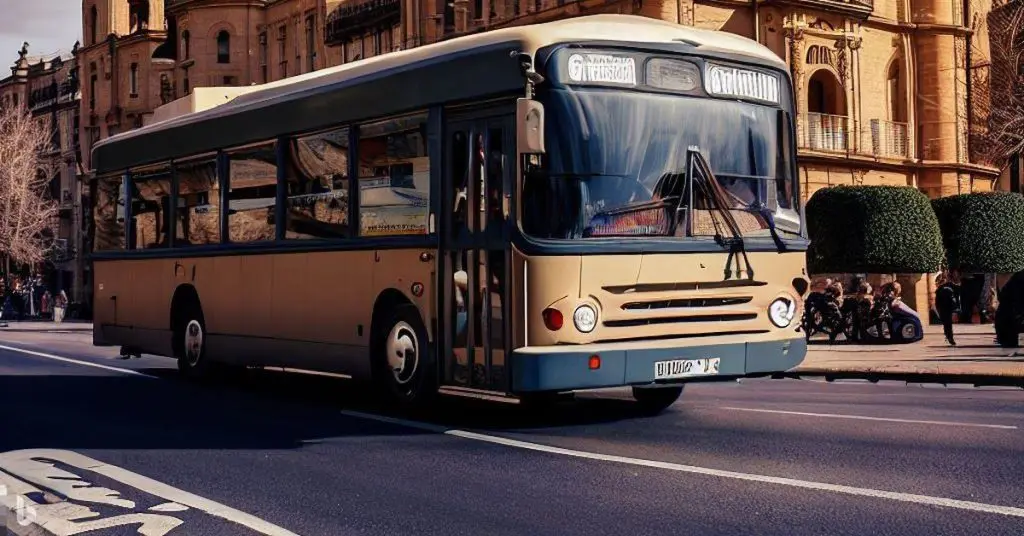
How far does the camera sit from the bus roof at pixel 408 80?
11094 mm

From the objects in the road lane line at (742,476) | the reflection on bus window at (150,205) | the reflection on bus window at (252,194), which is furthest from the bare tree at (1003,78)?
the road lane line at (742,476)

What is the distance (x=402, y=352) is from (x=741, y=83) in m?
3.89

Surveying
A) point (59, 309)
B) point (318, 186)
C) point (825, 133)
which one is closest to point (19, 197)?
point (59, 309)

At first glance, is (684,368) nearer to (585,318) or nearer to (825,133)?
(585,318)

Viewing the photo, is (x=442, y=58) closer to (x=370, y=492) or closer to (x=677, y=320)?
(x=677, y=320)

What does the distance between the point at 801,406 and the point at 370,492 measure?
21.4ft

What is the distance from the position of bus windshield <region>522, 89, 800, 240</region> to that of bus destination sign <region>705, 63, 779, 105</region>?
10 centimetres

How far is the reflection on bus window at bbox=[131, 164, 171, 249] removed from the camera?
696 inches

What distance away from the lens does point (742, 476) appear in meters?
8.77

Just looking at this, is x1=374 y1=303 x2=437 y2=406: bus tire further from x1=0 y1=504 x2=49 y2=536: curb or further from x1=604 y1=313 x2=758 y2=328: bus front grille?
x1=0 y1=504 x2=49 y2=536: curb

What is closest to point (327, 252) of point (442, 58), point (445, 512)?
point (442, 58)

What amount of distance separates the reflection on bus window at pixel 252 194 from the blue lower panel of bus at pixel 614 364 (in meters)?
5.00

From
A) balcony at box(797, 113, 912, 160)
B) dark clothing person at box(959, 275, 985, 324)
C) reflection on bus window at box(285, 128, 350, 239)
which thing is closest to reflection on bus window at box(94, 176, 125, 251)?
reflection on bus window at box(285, 128, 350, 239)

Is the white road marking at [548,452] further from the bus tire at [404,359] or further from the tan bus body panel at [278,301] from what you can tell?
the tan bus body panel at [278,301]
